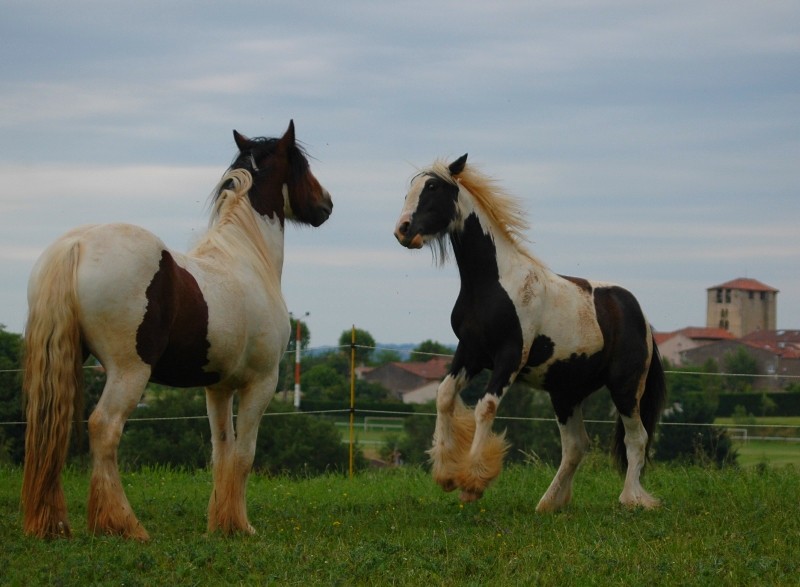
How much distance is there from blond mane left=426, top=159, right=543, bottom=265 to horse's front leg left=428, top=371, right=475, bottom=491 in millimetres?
1219

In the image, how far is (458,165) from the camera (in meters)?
8.53

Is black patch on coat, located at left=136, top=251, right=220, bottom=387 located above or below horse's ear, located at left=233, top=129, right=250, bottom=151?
below

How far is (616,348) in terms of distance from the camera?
29.5ft

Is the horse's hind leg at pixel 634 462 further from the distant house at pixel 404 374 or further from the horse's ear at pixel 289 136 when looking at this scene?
the distant house at pixel 404 374

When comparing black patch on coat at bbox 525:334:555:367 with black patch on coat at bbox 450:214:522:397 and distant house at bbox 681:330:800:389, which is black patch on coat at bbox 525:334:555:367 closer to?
black patch on coat at bbox 450:214:522:397

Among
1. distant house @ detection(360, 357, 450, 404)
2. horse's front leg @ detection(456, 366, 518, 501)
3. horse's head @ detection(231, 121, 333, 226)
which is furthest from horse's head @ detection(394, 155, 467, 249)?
distant house @ detection(360, 357, 450, 404)

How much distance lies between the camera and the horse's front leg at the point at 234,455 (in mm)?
7328

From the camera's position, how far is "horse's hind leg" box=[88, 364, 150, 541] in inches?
258

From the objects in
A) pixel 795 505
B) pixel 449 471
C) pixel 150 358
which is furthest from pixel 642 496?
pixel 150 358

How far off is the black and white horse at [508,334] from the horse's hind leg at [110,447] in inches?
98.1

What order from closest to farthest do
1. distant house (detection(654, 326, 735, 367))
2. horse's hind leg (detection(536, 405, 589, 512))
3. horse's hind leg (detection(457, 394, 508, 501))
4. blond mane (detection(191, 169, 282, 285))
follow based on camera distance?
blond mane (detection(191, 169, 282, 285)), horse's hind leg (detection(457, 394, 508, 501)), horse's hind leg (detection(536, 405, 589, 512)), distant house (detection(654, 326, 735, 367))

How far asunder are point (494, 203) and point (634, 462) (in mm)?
2569

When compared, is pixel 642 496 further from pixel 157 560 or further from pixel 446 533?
pixel 157 560

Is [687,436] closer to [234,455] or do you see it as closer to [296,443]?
[296,443]
